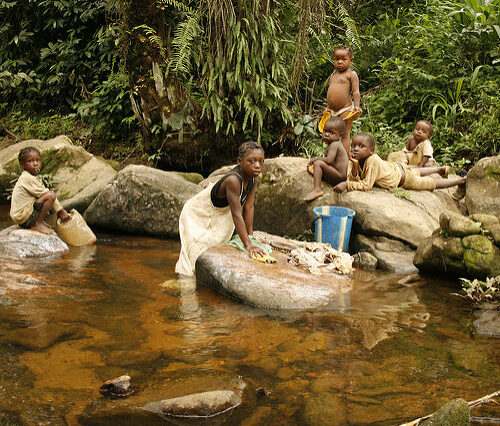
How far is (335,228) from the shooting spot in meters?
6.37

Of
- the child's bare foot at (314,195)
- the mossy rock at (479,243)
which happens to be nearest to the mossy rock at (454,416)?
the mossy rock at (479,243)

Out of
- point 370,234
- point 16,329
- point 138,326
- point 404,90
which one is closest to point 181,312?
point 138,326

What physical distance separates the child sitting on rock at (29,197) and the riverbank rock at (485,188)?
5.26m

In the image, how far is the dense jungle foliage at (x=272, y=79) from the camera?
8.55 metres

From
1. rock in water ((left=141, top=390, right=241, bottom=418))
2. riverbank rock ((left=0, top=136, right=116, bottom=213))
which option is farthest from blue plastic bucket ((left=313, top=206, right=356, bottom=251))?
riverbank rock ((left=0, top=136, right=116, bottom=213))

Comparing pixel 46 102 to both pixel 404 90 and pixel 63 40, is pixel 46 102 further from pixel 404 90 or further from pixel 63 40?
pixel 404 90

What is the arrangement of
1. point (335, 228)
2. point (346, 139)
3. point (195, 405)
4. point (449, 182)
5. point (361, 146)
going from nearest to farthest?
point (195, 405), point (335, 228), point (361, 146), point (449, 182), point (346, 139)

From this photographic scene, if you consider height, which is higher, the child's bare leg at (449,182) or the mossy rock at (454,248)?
the child's bare leg at (449,182)

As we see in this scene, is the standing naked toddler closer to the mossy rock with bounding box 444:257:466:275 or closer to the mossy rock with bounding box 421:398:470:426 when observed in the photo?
the mossy rock with bounding box 444:257:466:275

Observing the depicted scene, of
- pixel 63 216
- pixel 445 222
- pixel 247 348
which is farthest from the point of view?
pixel 63 216

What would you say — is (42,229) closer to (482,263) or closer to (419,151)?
(482,263)

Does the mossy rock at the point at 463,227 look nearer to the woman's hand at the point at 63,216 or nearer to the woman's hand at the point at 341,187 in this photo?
the woman's hand at the point at 341,187

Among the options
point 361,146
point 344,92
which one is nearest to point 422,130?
point 344,92

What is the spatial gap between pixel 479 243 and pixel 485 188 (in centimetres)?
171
